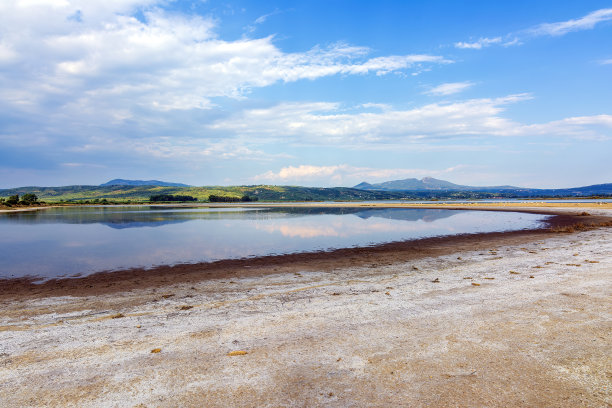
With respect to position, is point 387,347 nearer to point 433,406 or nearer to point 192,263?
point 433,406

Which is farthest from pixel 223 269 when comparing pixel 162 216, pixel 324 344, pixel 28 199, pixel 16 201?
pixel 28 199

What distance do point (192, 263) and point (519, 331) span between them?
19947 millimetres

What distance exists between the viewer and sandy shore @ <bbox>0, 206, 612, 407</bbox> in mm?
5918

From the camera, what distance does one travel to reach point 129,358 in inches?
297

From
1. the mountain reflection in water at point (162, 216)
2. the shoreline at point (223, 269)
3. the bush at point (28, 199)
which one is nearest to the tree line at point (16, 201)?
the bush at point (28, 199)

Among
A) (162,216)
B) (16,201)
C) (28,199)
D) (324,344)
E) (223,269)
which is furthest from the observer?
(28,199)

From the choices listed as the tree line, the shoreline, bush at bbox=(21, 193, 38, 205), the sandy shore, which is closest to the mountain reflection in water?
the shoreline

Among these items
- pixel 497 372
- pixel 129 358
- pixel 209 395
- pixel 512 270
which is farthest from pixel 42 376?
pixel 512 270

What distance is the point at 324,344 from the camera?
26.4 ft

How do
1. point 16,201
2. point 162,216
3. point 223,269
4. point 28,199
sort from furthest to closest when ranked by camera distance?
point 28,199 < point 16,201 < point 162,216 < point 223,269

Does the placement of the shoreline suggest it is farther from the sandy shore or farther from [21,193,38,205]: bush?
[21,193,38,205]: bush

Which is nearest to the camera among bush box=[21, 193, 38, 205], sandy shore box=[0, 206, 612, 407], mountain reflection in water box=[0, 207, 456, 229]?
sandy shore box=[0, 206, 612, 407]

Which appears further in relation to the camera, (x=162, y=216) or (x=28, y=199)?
(x=28, y=199)

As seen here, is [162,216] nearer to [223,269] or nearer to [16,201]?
[223,269]
